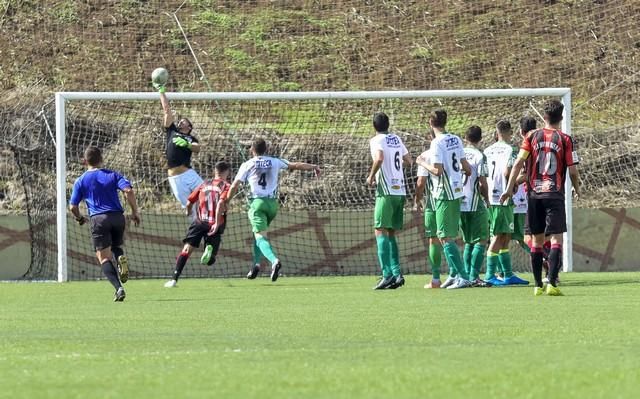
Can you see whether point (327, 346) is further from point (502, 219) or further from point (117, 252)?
point (502, 219)

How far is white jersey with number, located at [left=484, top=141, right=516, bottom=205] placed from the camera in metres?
17.5

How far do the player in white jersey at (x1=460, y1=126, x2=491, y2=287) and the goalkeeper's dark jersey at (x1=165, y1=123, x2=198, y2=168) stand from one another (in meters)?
4.06

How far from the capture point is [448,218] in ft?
54.4

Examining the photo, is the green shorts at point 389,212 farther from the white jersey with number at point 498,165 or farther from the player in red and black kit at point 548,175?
the player in red and black kit at point 548,175

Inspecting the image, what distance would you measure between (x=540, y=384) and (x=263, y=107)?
71.0 feet

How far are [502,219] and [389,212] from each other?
1.80 meters

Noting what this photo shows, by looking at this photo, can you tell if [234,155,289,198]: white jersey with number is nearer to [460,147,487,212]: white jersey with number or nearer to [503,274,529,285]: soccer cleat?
[460,147,487,212]: white jersey with number

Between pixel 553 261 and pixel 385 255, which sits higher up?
pixel 553 261

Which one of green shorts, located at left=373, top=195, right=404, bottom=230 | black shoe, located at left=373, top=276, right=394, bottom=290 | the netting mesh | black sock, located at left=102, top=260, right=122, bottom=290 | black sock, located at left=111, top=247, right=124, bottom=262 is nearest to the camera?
black sock, located at left=102, top=260, right=122, bottom=290

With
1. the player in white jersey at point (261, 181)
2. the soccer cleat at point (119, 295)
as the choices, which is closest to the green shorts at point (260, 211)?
the player in white jersey at point (261, 181)

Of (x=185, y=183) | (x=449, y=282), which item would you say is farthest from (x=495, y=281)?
(x=185, y=183)

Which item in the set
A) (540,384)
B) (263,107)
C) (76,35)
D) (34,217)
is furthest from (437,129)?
(76,35)

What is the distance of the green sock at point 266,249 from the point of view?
18344mm

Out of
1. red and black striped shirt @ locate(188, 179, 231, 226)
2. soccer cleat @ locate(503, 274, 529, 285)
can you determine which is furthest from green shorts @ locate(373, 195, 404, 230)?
red and black striped shirt @ locate(188, 179, 231, 226)
